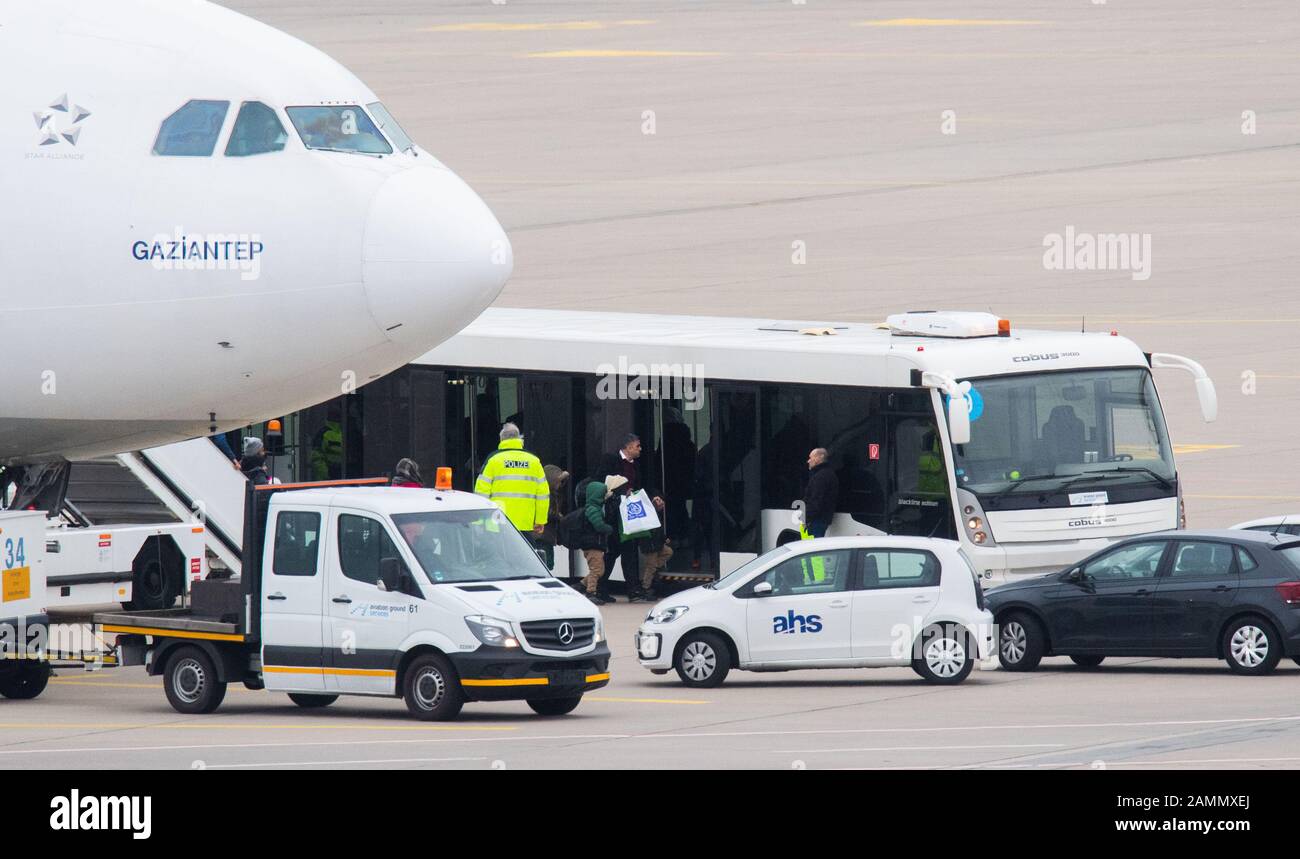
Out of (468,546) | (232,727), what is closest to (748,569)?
(468,546)

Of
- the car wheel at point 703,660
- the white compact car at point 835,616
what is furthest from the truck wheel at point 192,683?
the car wheel at point 703,660

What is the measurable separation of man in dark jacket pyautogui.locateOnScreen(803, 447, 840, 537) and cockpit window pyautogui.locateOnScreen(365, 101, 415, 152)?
9.06m

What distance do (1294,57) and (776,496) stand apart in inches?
2367

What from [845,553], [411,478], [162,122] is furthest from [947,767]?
[411,478]

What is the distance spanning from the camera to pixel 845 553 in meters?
25.2

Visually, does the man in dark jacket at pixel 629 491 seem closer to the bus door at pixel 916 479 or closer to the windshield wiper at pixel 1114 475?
the bus door at pixel 916 479

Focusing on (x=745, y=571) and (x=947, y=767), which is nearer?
(x=947, y=767)

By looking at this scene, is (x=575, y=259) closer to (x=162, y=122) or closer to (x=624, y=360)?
(x=624, y=360)

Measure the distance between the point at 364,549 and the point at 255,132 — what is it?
160 inches

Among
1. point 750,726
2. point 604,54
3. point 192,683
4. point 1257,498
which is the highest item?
point 604,54

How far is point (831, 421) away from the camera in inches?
1198

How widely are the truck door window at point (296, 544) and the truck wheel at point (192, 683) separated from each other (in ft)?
4.09

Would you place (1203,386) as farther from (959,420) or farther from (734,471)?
(734,471)

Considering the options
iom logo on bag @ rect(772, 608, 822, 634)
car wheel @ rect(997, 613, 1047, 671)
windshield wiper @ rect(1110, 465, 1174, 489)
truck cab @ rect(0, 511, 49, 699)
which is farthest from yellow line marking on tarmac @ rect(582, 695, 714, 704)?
windshield wiper @ rect(1110, 465, 1174, 489)
